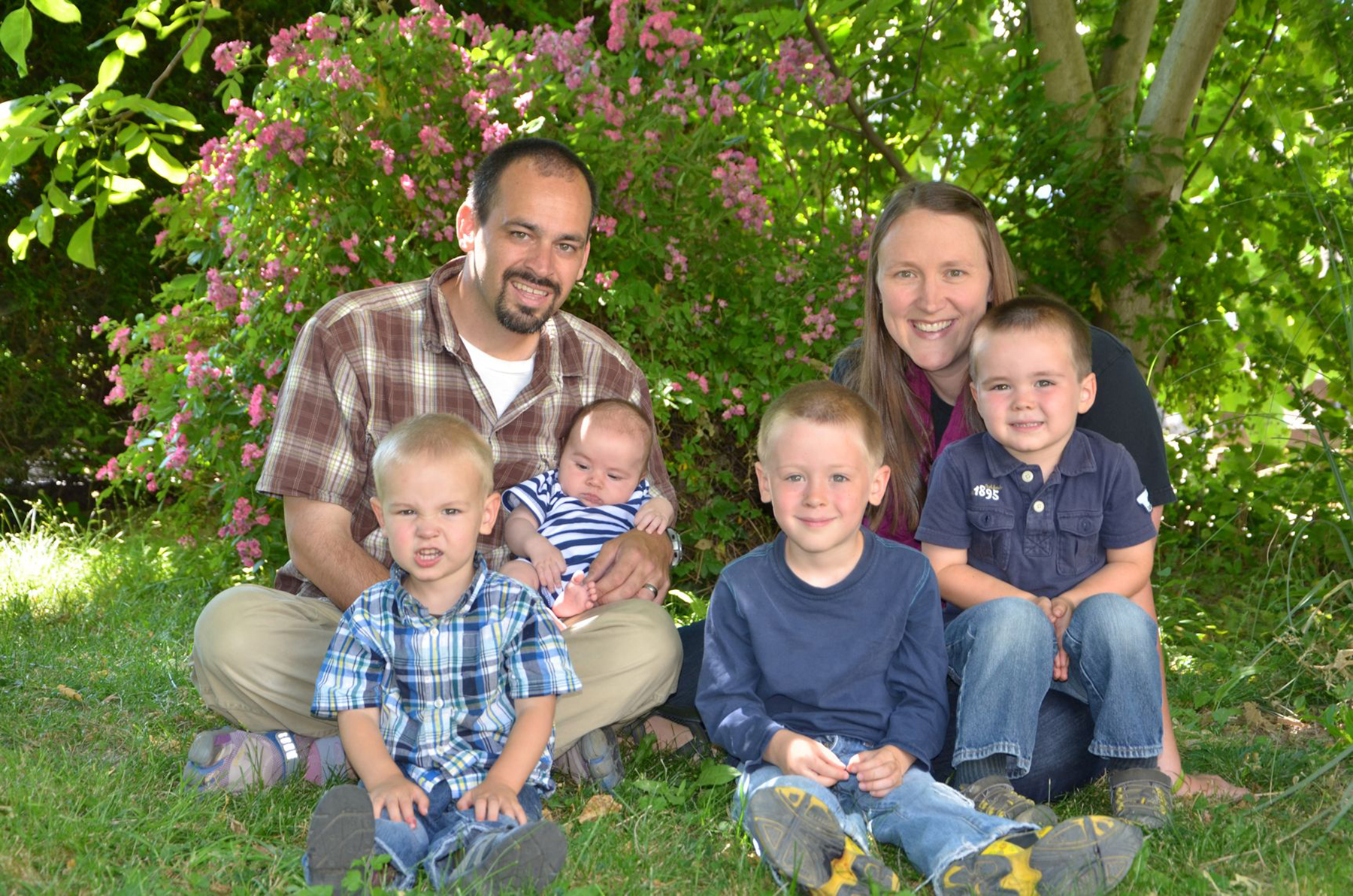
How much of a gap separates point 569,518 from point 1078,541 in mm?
1336

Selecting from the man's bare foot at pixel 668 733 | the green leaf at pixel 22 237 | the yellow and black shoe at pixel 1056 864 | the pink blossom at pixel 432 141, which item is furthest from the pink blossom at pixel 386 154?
the yellow and black shoe at pixel 1056 864

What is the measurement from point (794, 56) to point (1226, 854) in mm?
3414

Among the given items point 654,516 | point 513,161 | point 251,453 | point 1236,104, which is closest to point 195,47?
point 251,453

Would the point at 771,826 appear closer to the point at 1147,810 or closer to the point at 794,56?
the point at 1147,810

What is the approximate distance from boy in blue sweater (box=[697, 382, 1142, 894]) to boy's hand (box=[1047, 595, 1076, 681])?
10.6 inches

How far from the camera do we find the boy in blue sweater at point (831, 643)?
100 inches

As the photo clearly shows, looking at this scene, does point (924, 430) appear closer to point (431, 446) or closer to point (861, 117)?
A: point (431, 446)

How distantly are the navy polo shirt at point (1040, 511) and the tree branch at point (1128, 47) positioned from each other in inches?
143

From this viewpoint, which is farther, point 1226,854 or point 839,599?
point 839,599

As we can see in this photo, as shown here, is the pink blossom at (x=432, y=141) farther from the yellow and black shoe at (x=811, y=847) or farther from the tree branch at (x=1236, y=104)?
the tree branch at (x=1236, y=104)

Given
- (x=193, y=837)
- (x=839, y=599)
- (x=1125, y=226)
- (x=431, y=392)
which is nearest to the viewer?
(x=193, y=837)

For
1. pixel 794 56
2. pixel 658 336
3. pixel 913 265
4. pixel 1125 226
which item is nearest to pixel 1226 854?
pixel 913 265

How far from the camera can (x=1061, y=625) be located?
9.09ft

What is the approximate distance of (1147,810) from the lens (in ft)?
8.50
